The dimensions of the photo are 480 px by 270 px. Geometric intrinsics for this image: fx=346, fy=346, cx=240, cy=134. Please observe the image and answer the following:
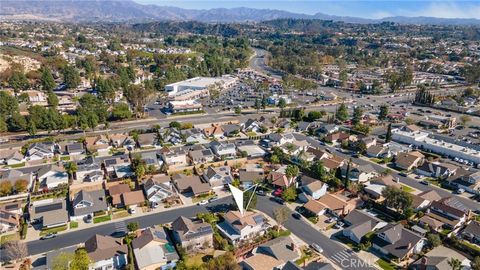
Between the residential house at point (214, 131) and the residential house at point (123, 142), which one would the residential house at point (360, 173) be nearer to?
the residential house at point (214, 131)

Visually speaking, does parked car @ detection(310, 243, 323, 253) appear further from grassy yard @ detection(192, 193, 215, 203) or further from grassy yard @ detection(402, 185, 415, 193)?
grassy yard @ detection(402, 185, 415, 193)

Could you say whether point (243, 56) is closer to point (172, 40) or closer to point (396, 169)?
point (172, 40)

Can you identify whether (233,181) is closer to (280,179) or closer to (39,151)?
(280,179)

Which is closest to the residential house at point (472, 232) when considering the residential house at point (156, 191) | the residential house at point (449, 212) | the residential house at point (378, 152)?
the residential house at point (449, 212)

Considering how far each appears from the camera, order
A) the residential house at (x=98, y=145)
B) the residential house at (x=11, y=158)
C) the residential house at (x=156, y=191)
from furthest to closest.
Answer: the residential house at (x=98, y=145) → the residential house at (x=11, y=158) → the residential house at (x=156, y=191)

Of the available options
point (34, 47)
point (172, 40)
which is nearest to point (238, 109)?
point (34, 47)

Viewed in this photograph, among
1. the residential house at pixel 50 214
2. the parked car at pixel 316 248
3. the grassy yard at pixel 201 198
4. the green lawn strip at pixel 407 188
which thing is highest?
the parked car at pixel 316 248
